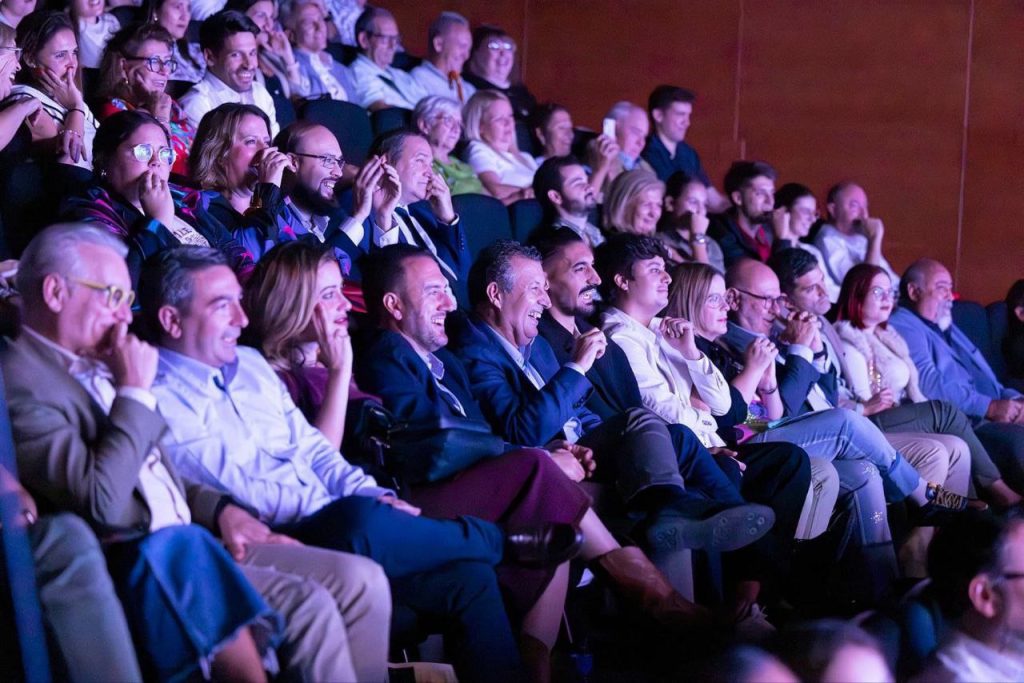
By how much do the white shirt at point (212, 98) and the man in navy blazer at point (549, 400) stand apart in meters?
1.10

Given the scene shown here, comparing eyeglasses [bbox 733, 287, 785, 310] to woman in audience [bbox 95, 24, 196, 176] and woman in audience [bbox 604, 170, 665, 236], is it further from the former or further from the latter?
woman in audience [bbox 95, 24, 196, 176]

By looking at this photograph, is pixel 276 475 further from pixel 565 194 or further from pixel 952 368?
pixel 952 368

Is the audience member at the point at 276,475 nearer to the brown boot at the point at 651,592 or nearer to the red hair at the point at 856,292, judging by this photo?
the brown boot at the point at 651,592

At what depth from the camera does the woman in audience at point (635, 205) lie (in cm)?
424

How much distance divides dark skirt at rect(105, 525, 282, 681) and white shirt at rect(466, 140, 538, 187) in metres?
2.82

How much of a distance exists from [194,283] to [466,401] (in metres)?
0.80

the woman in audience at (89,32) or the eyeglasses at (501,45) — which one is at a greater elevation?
the woman in audience at (89,32)

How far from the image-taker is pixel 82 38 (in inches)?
149

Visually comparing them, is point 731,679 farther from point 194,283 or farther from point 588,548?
point 194,283

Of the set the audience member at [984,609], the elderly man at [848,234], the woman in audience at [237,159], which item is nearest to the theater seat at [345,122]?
the woman in audience at [237,159]

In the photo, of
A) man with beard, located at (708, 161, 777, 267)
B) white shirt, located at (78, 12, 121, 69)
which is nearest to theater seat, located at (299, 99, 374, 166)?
white shirt, located at (78, 12, 121, 69)

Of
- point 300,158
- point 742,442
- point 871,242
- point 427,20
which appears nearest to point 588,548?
point 742,442

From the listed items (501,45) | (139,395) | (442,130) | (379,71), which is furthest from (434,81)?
(139,395)

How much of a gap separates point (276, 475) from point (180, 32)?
228 cm
